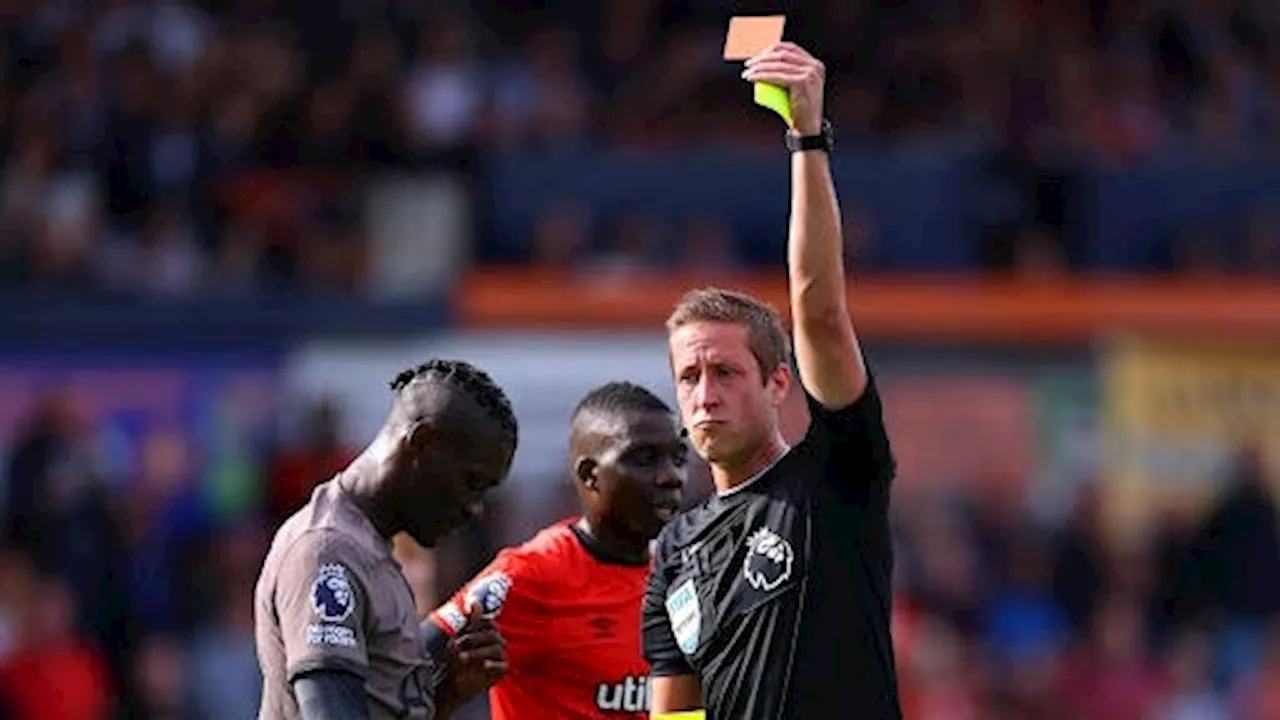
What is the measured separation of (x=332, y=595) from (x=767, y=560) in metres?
0.93

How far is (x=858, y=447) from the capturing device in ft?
23.0

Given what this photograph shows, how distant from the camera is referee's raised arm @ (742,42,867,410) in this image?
22.3ft

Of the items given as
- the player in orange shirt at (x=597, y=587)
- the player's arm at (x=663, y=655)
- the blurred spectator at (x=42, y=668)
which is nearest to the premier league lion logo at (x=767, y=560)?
the player's arm at (x=663, y=655)

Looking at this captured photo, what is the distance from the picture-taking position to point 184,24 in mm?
18219

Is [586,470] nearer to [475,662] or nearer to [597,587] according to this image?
[597,587]

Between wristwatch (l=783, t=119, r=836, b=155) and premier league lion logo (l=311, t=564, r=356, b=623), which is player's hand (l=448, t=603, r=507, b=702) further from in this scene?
wristwatch (l=783, t=119, r=836, b=155)

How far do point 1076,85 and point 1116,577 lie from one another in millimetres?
3816

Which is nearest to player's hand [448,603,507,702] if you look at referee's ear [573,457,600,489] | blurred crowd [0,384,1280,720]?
referee's ear [573,457,600,489]

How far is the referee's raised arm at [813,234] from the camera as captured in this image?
6805 millimetres

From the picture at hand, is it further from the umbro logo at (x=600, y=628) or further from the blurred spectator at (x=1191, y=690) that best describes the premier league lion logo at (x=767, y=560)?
the blurred spectator at (x=1191, y=690)

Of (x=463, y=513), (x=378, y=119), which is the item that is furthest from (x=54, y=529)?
(x=463, y=513)

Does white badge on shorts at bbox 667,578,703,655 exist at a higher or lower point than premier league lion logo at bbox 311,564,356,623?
lower

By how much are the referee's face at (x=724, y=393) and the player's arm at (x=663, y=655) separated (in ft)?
1.27

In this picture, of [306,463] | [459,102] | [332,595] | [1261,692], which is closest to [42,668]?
[306,463]
